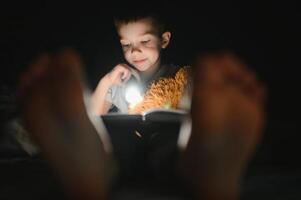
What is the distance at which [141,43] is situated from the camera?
123cm

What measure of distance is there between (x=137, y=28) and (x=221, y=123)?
0.56 m

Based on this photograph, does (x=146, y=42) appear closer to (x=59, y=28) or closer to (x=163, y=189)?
(x=59, y=28)

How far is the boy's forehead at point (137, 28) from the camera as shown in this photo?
122cm

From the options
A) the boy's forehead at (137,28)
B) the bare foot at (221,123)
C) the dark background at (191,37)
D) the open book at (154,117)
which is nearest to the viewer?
the bare foot at (221,123)

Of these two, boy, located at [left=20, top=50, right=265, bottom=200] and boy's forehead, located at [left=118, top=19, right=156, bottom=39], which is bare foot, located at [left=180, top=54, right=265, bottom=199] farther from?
boy's forehead, located at [left=118, top=19, right=156, bottom=39]

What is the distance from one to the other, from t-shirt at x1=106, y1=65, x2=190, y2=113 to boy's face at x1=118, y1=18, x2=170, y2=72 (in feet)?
0.10

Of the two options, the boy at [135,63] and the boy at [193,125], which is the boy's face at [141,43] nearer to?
the boy at [135,63]

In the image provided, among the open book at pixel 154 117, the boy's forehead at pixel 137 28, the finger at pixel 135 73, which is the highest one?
the boy's forehead at pixel 137 28

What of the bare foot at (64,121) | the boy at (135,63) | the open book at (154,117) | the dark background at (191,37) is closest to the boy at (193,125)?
the bare foot at (64,121)

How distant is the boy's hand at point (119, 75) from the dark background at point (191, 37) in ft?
0.41

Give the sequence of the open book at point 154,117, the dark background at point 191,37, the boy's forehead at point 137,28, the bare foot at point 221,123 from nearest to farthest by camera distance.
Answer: the bare foot at point 221,123, the open book at point 154,117, the boy's forehead at point 137,28, the dark background at point 191,37

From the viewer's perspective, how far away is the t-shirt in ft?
4.08

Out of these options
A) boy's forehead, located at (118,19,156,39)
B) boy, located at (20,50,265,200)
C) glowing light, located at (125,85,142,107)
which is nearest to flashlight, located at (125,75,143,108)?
glowing light, located at (125,85,142,107)

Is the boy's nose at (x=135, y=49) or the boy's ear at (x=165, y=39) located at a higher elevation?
the boy's ear at (x=165, y=39)
